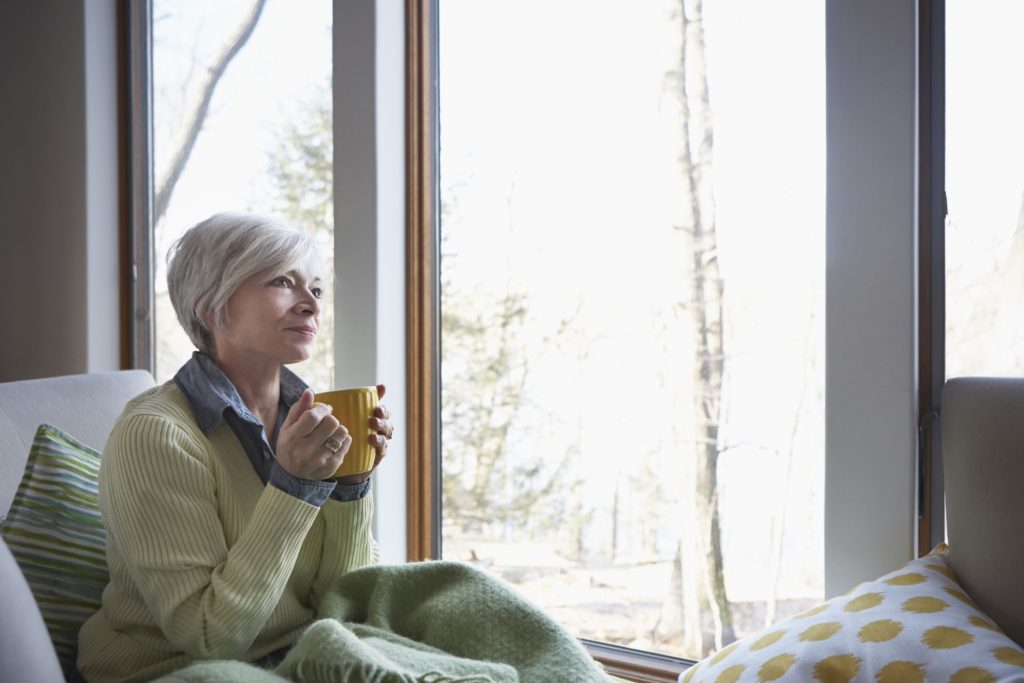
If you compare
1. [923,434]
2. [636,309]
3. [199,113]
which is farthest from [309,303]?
[199,113]

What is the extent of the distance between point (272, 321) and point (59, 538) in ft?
1.54

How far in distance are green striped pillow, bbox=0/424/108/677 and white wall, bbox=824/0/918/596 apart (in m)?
1.20

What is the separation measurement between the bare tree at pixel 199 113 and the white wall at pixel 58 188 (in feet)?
0.49

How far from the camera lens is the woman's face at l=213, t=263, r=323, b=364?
56.9 inches

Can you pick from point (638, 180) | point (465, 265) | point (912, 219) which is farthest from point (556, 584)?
point (912, 219)

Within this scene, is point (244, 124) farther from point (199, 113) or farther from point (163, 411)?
point (163, 411)

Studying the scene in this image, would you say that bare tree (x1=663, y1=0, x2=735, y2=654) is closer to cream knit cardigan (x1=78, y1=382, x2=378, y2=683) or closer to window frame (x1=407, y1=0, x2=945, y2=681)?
window frame (x1=407, y1=0, x2=945, y2=681)

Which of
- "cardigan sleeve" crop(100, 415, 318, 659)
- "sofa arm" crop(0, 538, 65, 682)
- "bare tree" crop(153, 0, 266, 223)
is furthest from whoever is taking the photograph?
"bare tree" crop(153, 0, 266, 223)

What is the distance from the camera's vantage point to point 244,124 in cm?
235

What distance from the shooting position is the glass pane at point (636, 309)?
162 cm

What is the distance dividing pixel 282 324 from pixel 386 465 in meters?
0.63

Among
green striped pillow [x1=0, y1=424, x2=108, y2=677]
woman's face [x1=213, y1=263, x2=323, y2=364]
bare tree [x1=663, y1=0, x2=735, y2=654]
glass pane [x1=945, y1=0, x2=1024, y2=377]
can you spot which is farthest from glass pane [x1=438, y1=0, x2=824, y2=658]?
green striped pillow [x1=0, y1=424, x2=108, y2=677]

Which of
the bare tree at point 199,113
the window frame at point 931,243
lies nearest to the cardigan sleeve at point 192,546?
the window frame at point 931,243

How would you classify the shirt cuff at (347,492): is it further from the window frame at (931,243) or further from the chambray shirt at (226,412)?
the window frame at (931,243)
